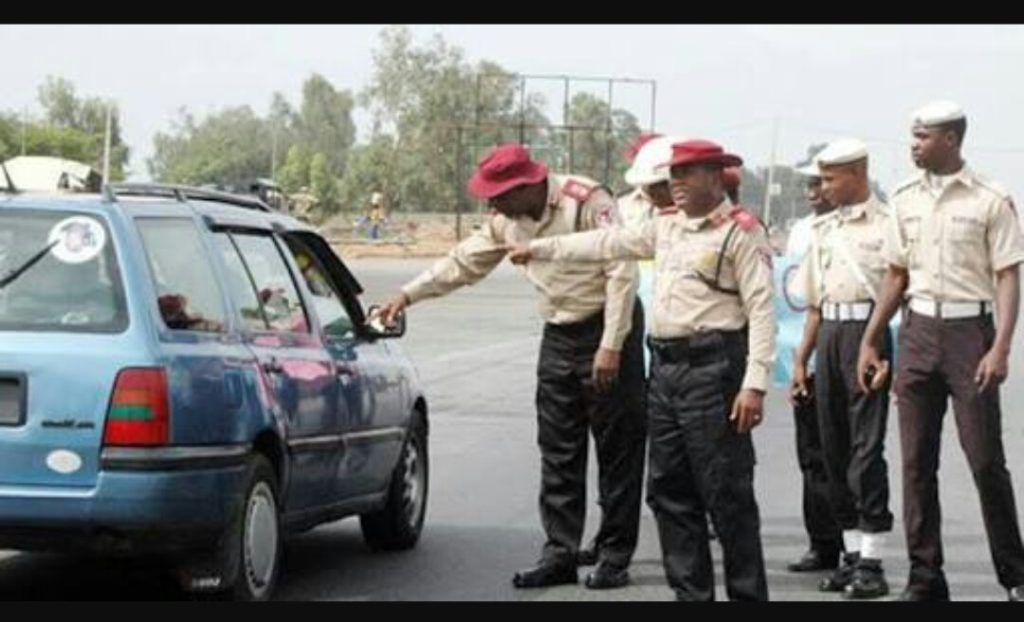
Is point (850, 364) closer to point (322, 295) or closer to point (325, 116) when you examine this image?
point (322, 295)

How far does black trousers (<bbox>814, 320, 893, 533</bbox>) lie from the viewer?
7.90 metres

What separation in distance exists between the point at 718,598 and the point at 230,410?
234cm

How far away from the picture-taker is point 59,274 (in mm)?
6680

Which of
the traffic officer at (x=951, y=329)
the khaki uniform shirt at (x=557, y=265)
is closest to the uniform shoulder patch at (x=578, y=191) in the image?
the khaki uniform shirt at (x=557, y=265)

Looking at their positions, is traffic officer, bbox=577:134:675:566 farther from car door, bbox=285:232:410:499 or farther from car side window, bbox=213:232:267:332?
car side window, bbox=213:232:267:332

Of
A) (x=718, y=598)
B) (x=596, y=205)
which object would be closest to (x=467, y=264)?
(x=596, y=205)

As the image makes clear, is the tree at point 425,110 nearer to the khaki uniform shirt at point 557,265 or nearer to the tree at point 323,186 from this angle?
the tree at point 323,186

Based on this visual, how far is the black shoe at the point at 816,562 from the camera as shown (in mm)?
8625

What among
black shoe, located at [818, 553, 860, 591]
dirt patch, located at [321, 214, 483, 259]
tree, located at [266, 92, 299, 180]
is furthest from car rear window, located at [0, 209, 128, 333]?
tree, located at [266, 92, 299, 180]

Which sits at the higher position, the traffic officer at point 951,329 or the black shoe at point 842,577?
the traffic officer at point 951,329

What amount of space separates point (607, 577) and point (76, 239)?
2884 millimetres

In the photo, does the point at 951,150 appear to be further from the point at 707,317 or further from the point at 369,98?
the point at 369,98

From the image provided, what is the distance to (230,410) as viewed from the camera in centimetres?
670

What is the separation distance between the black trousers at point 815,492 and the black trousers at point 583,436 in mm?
908
